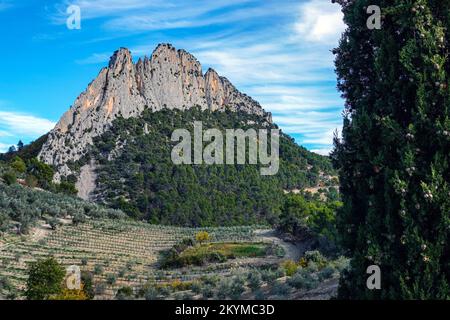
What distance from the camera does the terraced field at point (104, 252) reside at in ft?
74.8

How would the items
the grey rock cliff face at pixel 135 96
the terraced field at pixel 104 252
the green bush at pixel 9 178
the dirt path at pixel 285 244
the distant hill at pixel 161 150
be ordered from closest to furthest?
1. the terraced field at pixel 104 252
2. the dirt path at pixel 285 244
3. the green bush at pixel 9 178
4. the distant hill at pixel 161 150
5. the grey rock cliff face at pixel 135 96

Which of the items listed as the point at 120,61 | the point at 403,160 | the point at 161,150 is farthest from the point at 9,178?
the point at 120,61

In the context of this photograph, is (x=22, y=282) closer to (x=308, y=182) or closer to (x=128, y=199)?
(x=128, y=199)

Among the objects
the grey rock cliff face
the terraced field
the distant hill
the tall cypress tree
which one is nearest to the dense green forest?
the distant hill

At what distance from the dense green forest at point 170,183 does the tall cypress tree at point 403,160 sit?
54.8m

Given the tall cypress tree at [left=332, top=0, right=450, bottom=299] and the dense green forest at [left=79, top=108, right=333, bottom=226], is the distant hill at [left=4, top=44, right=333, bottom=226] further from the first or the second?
the tall cypress tree at [left=332, top=0, right=450, bottom=299]

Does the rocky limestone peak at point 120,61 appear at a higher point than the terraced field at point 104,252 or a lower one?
higher

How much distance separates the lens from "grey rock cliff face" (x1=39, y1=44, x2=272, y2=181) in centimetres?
7975

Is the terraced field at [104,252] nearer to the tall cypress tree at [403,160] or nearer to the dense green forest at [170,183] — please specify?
the tall cypress tree at [403,160]

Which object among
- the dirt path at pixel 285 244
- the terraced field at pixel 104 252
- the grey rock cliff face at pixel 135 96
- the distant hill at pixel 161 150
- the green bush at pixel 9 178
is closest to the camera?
the terraced field at pixel 104 252

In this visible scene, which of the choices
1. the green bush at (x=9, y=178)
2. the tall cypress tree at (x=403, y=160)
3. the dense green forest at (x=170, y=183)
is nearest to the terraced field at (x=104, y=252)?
the green bush at (x=9, y=178)

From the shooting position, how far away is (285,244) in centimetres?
3669

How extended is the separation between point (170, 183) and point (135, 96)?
2983 cm
